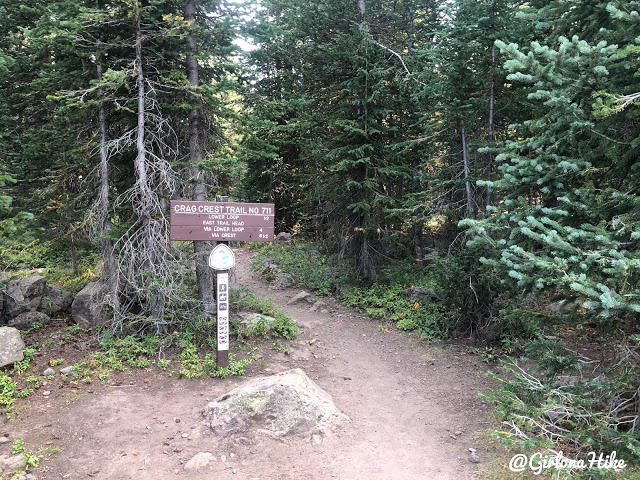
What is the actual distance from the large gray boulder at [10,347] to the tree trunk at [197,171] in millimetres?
3491

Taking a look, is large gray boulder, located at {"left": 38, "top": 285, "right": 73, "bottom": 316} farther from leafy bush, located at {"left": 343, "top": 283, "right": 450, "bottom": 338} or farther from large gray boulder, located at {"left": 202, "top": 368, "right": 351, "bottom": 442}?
leafy bush, located at {"left": 343, "top": 283, "right": 450, "bottom": 338}

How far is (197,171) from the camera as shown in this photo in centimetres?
928

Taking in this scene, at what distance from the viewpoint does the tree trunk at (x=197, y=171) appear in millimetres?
9039

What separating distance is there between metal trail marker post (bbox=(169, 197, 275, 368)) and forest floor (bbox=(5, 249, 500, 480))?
130 centimetres

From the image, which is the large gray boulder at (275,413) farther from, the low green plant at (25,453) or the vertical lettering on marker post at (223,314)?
the low green plant at (25,453)

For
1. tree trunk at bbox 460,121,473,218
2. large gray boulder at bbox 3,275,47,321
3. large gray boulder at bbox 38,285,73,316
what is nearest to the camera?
large gray boulder at bbox 3,275,47,321

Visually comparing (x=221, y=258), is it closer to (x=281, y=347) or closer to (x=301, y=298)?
(x=281, y=347)

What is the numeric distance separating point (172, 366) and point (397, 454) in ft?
15.6

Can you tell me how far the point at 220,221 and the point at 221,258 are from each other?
0.78m

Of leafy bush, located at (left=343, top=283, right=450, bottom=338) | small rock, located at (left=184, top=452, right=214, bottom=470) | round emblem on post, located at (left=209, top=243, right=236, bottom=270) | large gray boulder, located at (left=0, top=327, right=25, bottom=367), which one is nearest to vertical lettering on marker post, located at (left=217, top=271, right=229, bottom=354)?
round emblem on post, located at (left=209, top=243, right=236, bottom=270)

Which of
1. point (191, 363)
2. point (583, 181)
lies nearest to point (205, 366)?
point (191, 363)

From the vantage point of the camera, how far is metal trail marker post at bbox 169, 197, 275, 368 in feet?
25.3

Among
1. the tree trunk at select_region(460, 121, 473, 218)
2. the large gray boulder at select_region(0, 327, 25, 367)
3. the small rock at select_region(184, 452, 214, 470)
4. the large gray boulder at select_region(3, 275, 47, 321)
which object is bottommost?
the small rock at select_region(184, 452, 214, 470)

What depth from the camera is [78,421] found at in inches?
239
